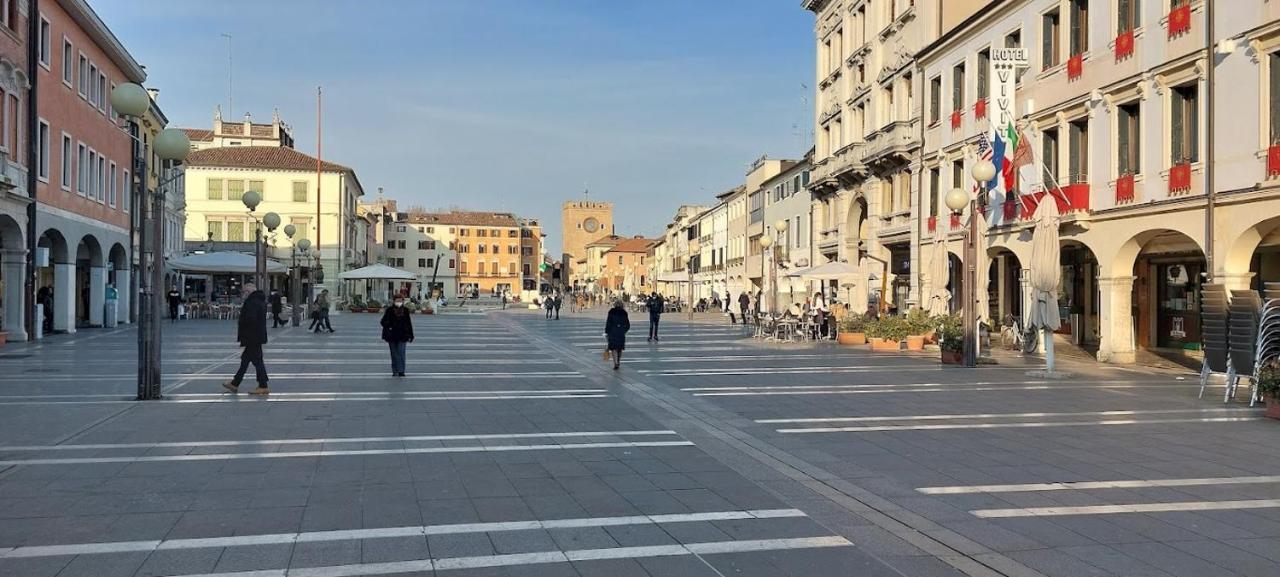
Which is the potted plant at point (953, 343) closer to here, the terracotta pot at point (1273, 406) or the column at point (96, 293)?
the terracotta pot at point (1273, 406)

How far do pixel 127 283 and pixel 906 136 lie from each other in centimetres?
2903

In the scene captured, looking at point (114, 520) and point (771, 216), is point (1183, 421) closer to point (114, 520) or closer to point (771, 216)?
point (114, 520)

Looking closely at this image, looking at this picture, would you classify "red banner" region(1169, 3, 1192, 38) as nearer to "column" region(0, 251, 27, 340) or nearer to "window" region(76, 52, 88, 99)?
"column" region(0, 251, 27, 340)

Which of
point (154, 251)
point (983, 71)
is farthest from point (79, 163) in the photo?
point (983, 71)

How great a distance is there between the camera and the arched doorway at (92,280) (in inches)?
1266

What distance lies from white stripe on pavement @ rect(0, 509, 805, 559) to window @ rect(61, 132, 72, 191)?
2681cm

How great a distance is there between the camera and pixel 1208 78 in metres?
18.0

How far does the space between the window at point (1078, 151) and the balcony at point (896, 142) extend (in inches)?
368

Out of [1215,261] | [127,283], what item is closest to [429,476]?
[1215,261]

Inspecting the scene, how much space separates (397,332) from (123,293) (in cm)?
2372

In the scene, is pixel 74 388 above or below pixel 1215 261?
below

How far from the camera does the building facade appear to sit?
26547 mm

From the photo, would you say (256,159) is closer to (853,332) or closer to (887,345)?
(853,332)

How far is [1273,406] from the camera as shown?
11.9 metres
